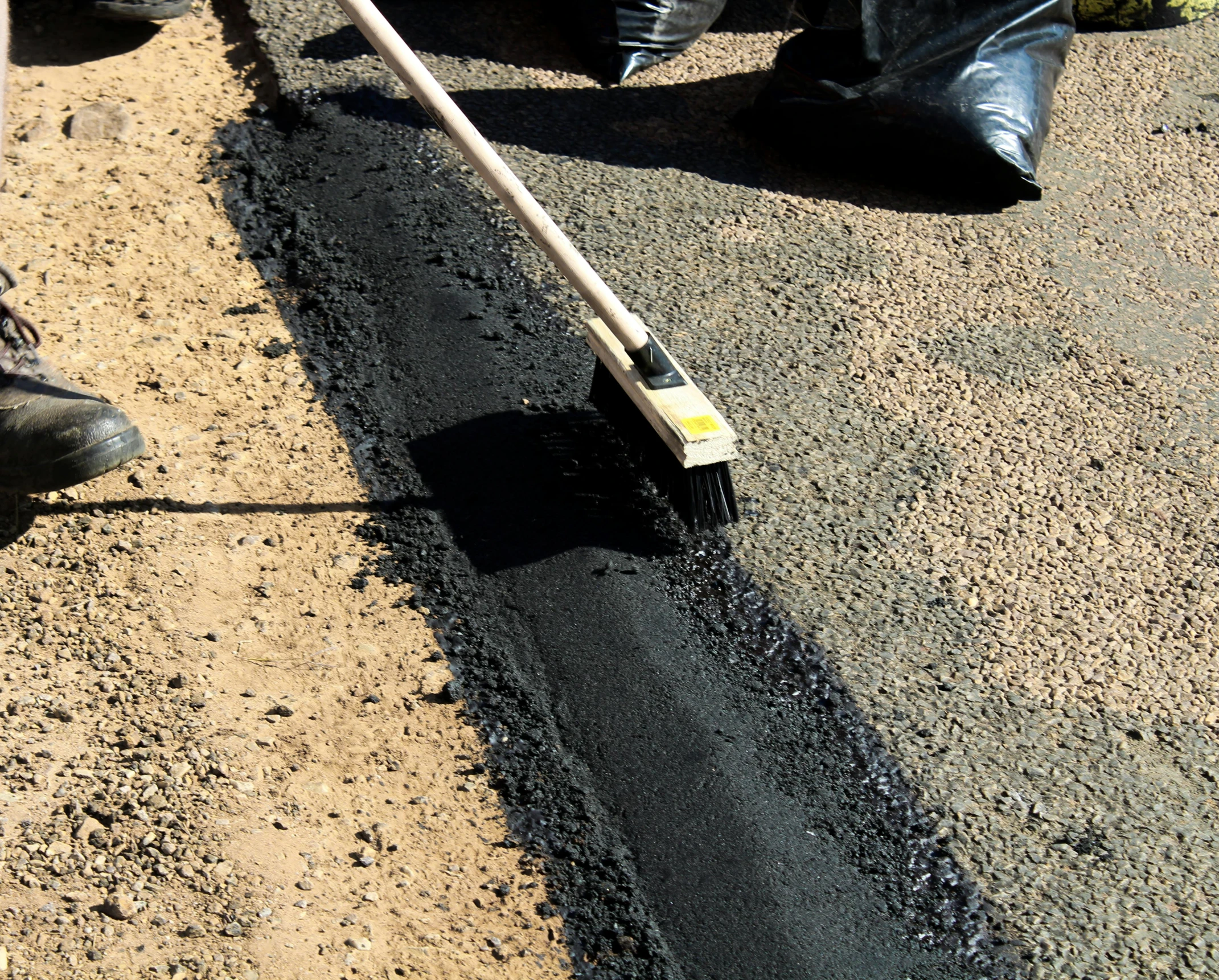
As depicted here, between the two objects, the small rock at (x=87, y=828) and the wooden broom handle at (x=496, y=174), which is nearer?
the small rock at (x=87, y=828)

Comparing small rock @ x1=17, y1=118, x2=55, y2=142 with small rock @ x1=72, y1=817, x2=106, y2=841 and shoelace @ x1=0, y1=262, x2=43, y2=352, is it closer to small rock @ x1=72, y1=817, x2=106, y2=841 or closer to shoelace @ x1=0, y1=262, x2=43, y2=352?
shoelace @ x1=0, y1=262, x2=43, y2=352

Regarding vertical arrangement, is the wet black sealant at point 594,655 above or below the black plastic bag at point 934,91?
below

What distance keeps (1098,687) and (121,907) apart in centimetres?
172

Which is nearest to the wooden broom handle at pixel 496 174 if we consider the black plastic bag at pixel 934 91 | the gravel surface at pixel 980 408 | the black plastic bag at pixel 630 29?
the gravel surface at pixel 980 408

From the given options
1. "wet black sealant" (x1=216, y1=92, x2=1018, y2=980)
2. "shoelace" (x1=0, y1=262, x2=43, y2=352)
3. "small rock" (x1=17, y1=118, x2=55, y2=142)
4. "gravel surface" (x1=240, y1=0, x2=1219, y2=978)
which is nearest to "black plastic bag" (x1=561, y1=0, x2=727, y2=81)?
"gravel surface" (x1=240, y1=0, x2=1219, y2=978)

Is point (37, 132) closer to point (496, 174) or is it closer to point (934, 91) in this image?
point (496, 174)

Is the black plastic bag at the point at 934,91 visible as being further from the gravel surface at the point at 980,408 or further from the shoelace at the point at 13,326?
the shoelace at the point at 13,326

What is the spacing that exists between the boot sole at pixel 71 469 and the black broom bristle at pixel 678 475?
1.01 meters

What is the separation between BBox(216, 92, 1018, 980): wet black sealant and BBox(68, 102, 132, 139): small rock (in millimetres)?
695

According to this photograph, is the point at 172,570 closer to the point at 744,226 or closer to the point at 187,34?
the point at 744,226

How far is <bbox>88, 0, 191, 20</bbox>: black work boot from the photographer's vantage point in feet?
11.2

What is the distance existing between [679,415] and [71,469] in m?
1.21

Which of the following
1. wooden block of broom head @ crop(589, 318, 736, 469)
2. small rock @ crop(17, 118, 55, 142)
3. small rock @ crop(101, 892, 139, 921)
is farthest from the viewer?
small rock @ crop(17, 118, 55, 142)

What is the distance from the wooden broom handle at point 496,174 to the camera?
2.11 metres
